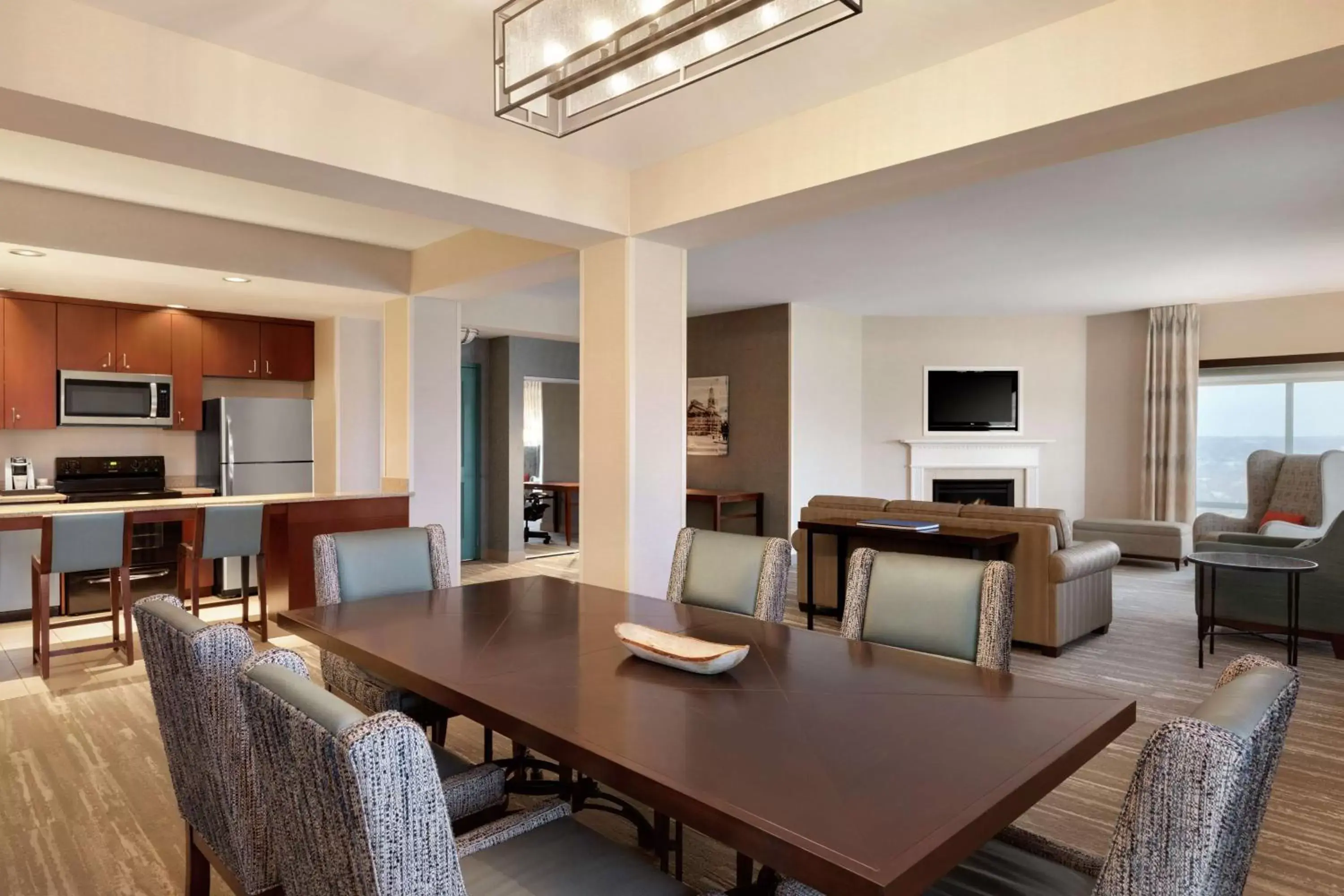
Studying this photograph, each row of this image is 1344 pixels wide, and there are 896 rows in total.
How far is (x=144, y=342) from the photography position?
5984 mm

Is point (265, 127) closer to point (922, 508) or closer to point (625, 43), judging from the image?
point (625, 43)

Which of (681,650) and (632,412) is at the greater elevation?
(632,412)

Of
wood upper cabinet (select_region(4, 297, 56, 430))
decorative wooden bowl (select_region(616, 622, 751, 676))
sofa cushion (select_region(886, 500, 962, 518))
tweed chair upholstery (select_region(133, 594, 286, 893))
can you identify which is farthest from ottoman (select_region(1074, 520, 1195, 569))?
wood upper cabinet (select_region(4, 297, 56, 430))

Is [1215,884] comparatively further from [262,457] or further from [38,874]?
[262,457]

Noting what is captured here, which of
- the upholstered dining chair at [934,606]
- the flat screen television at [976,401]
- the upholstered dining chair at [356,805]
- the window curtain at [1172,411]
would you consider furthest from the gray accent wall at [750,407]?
the upholstered dining chair at [356,805]

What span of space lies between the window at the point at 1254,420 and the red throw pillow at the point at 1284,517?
4.05 ft

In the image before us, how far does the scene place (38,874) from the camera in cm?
224

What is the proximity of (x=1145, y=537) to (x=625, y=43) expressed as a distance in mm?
7482

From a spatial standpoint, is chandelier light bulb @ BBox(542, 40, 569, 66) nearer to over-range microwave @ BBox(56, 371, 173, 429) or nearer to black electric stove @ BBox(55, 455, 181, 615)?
black electric stove @ BBox(55, 455, 181, 615)

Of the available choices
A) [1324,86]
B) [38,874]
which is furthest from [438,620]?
[1324,86]

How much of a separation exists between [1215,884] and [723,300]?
6621 mm

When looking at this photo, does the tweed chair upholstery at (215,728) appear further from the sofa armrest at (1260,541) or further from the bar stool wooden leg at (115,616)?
the sofa armrest at (1260,541)

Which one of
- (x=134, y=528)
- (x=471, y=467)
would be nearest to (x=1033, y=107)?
(x=134, y=528)

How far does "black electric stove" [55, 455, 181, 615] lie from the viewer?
538cm
